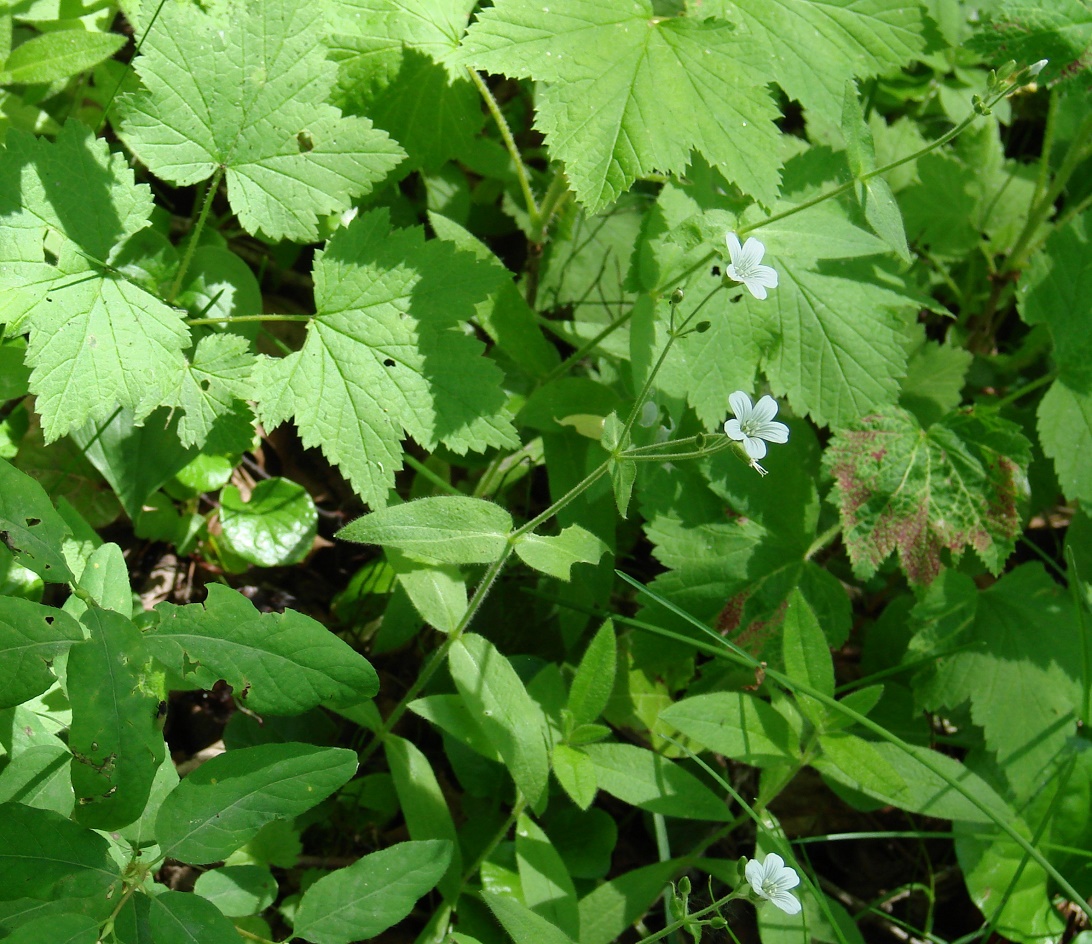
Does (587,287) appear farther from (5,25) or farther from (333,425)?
(5,25)

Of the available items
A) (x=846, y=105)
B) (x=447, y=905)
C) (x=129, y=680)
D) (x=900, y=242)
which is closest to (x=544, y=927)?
(x=447, y=905)

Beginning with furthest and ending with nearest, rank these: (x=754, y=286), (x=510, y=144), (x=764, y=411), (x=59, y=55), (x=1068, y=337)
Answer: (x=1068, y=337) < (x=510, y=144) < (x=59, y=55) < (x=754, y=286) < (x=764, y=411)

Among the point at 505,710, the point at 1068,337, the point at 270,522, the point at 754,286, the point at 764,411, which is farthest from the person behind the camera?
the point at 1068,337

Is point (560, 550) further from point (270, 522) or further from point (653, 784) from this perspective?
point (270, 522)

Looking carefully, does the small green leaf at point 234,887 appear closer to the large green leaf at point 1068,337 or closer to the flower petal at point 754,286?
the flower petal at point 754,286

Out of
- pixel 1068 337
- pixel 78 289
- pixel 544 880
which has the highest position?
pixel 78 289

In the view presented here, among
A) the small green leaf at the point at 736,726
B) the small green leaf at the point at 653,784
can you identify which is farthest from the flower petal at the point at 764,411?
the small green leaf at the point at 653,784

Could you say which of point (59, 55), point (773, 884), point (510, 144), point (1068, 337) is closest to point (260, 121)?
point (59, 55)
